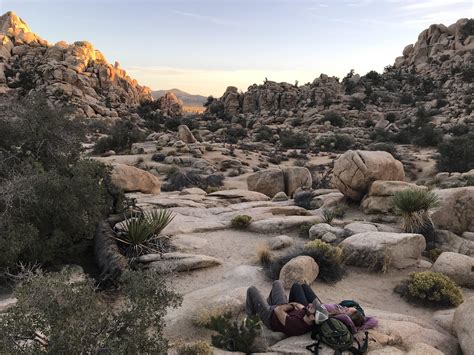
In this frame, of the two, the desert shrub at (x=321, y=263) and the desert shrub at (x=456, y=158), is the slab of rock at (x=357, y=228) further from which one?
the desert shrub at (x=456, y=158)

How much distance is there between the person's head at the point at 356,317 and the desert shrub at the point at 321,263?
2.93 metres

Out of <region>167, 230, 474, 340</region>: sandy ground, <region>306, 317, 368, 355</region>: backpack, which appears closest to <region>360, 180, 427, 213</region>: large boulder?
<region>167, 230, 474, 340</region>: sandy ground

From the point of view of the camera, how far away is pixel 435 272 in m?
8.61

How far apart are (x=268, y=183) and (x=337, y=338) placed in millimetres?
14621

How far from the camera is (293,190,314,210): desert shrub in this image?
15.4 meters

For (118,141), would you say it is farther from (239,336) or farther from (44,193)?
(239,336)

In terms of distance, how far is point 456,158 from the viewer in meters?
21.7

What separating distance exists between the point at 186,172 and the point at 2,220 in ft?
49.4

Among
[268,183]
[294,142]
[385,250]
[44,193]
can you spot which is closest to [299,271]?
[385,250]

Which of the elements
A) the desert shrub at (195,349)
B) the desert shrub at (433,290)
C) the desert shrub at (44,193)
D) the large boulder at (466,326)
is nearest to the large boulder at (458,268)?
the desert shrub at (433,290)

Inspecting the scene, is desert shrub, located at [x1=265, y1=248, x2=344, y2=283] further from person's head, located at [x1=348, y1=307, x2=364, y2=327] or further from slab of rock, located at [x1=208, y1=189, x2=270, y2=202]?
slab of rock, located at [x1=208, y1=189, x2=270, y2=202]

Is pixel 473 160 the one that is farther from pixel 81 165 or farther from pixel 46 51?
pixel 46 51

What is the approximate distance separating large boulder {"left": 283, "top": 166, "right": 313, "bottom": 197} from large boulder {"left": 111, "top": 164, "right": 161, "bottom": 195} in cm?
715

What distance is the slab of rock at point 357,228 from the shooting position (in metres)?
11.0
